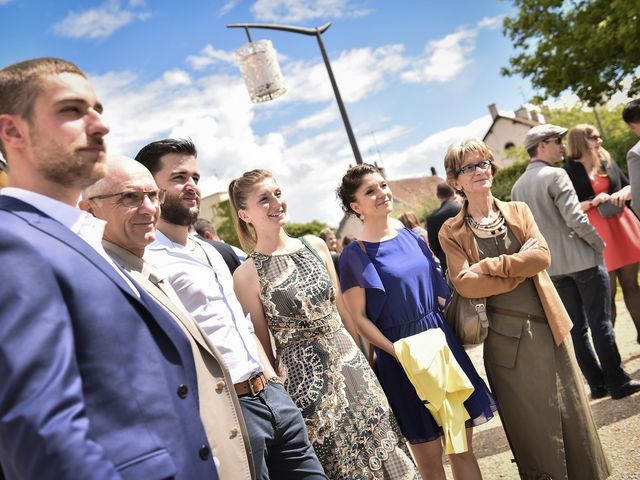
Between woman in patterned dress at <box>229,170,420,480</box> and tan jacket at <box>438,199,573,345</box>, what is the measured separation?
2.78ft

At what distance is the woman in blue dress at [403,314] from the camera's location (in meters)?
3.89

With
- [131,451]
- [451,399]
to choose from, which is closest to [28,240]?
[131,451]

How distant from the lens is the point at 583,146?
6.07m

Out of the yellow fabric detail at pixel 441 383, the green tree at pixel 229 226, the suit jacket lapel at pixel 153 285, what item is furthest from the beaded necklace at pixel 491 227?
the green tree at pixel 229 226

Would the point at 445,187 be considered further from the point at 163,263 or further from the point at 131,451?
the point at 131,451

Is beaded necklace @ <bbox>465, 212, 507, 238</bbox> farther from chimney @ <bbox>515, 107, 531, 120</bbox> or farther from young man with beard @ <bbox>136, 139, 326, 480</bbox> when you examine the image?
chimney @ <bbox>515, 107, 531, 120</bbox>

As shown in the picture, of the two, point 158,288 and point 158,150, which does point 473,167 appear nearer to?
point 158,150

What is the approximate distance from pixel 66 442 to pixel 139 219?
1245 mm

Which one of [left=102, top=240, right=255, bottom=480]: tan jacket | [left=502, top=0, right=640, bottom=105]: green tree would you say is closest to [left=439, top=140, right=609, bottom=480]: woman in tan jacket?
[left=102, top=240, right=255, bottom=480]: tan jacket

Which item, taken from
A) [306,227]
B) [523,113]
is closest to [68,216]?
[306,227]

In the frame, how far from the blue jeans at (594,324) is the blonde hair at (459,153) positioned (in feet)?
6.42

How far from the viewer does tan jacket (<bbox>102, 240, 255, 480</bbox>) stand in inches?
78.7

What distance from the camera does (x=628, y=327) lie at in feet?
24.3

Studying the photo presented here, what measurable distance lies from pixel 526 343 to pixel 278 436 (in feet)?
5.79
